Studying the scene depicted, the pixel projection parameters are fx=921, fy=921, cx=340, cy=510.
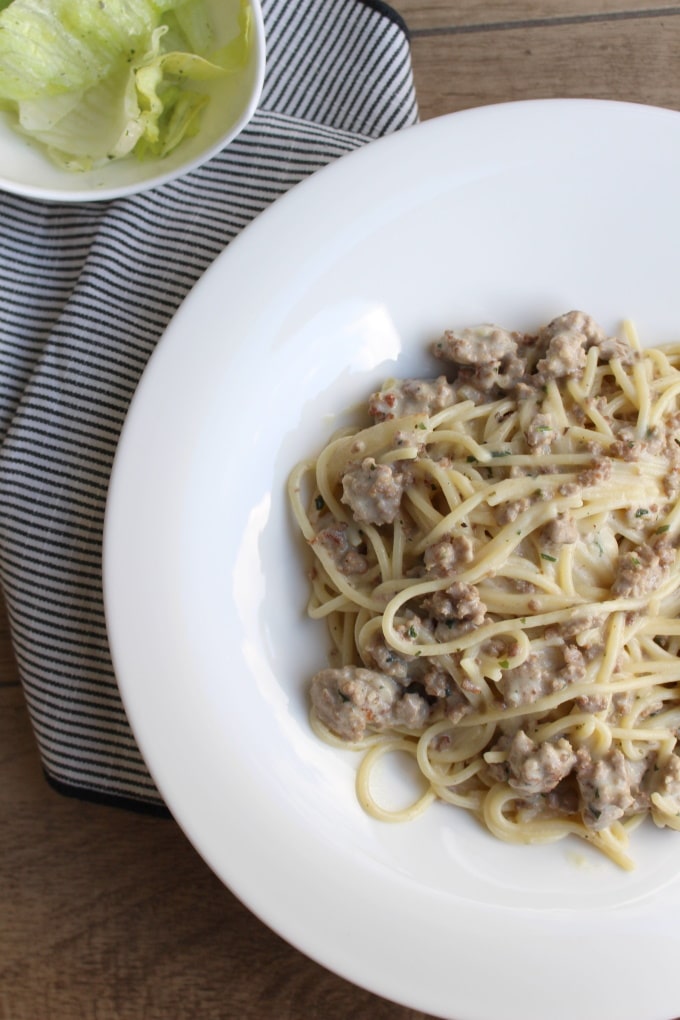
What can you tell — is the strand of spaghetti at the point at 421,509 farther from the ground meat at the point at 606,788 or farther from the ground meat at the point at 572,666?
the ground meat at the point at 606,788

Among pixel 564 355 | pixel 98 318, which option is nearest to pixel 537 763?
pixel 564 355

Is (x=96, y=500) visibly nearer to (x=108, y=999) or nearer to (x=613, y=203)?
(x=108, y=999)

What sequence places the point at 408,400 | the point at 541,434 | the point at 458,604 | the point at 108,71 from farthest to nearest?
the point at 108,71, the point at 408,400, the point at 541,434, the point at 458,604

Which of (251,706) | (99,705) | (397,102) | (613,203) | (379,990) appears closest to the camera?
(379,990)

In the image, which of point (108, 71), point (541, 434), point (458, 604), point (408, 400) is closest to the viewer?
point (458, 604)

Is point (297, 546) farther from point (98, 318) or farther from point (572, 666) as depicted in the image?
point (98, 318)

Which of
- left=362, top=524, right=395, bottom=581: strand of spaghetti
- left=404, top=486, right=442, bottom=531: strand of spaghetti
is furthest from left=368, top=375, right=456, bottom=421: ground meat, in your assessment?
left=362, top=524, right=395, bottom=581: strand of spaghetti

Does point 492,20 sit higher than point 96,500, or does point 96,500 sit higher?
point 492,20

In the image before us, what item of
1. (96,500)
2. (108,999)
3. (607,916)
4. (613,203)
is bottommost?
(108,999)

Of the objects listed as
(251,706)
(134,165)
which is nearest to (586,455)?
(251,706)
